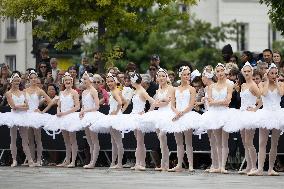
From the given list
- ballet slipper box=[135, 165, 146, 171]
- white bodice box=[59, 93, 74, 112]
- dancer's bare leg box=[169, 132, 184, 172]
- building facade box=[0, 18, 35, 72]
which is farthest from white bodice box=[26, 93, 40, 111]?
building facade box=[0, 18, 35, 72]

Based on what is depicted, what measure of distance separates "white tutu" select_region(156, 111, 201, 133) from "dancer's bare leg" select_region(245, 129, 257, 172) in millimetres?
1239

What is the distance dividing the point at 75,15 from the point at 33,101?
6.93 m

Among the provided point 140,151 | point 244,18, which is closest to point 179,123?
point 140,151

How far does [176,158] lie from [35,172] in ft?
11.1

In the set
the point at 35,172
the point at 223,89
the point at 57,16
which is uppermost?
the point at 57,16

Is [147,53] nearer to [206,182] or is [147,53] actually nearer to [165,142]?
[165,142]

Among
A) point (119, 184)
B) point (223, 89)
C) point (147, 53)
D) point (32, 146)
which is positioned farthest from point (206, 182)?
point (147, 53)

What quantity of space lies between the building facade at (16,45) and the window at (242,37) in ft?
41.2

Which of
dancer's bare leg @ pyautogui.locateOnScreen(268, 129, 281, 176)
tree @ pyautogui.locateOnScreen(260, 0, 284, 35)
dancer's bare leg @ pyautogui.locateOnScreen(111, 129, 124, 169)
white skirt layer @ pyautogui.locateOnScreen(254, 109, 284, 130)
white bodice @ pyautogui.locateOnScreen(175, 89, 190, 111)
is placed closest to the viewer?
dancer's bare leg @ pyautogui.locateOnScreen(268, 129, 281, 176)

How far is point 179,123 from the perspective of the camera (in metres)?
25.6

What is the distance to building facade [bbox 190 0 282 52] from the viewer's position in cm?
7331

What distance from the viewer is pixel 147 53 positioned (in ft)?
204

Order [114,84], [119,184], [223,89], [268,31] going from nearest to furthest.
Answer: [119,184] → [223,89] → [114,84] → [268,31]

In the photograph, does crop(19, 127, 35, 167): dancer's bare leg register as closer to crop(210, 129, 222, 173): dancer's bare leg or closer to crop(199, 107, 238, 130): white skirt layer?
crop(199, 107, 238, 130): white skirt layer
